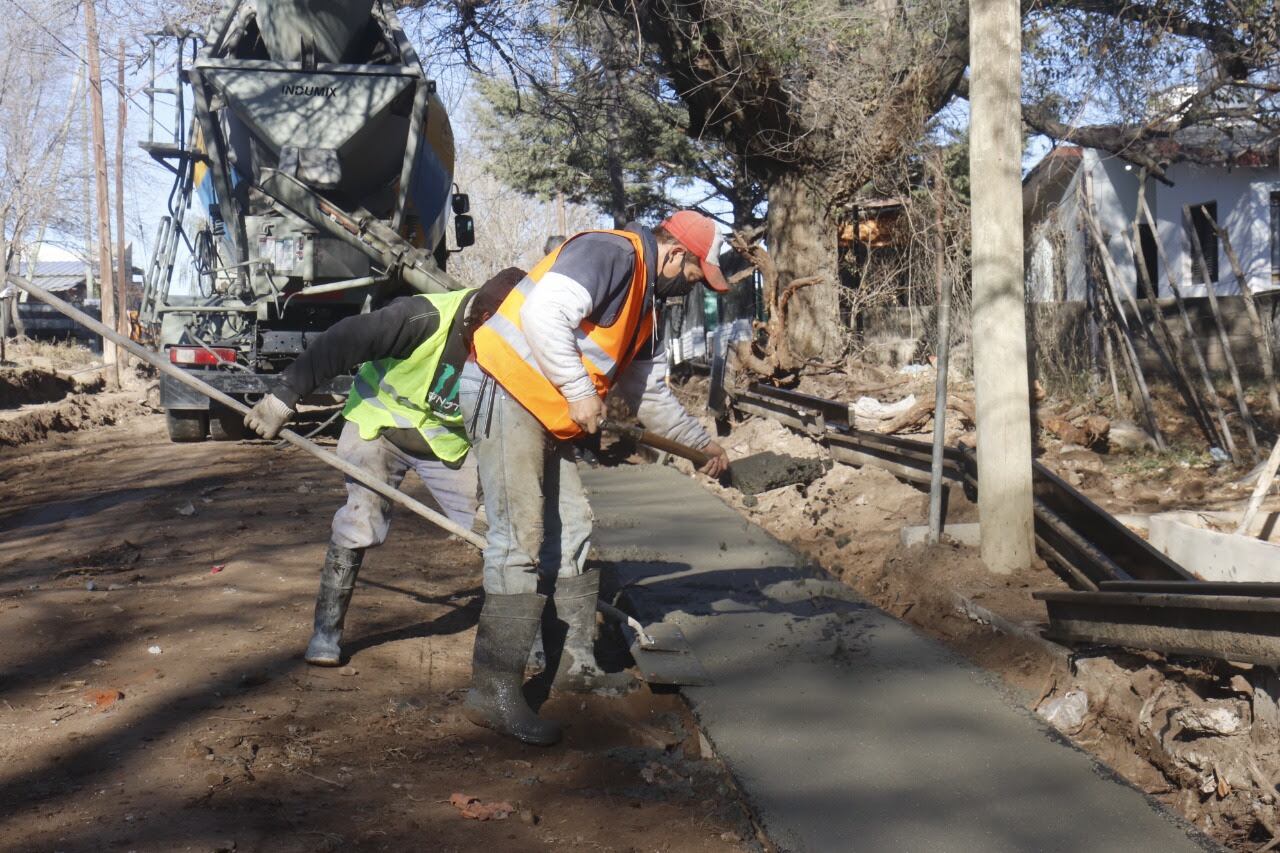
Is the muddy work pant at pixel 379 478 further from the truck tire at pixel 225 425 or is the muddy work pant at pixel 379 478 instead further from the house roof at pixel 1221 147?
the house roof at pixel 1221 147

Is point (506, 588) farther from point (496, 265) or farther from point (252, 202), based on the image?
point (496, 265)

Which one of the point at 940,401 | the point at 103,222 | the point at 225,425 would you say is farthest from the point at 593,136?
the point at 103,222

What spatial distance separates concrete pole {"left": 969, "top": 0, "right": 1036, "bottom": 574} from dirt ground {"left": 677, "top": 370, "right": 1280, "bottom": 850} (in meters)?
0.27

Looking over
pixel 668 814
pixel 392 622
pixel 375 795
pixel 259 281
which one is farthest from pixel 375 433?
pixel 259 281

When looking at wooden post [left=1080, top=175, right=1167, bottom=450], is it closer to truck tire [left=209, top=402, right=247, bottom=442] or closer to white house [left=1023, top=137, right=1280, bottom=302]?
truck tire [left=209, top=402, right=247, bottom=442]

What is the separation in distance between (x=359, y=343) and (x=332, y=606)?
3.86 ft

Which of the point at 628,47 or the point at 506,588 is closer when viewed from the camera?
the point at 506,588

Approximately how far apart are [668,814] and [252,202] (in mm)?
9523

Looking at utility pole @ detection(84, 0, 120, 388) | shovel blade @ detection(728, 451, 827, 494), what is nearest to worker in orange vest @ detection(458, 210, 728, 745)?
shovel blade @ detection(728, 451, 827, 494)

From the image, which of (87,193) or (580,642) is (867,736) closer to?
(580,642)

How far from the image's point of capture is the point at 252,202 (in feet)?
38.6

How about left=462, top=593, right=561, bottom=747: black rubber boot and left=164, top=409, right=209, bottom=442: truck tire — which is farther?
left=164, top=409, right=209, bottom=442: truck tire

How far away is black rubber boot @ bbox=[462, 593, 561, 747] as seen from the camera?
14.4 feet

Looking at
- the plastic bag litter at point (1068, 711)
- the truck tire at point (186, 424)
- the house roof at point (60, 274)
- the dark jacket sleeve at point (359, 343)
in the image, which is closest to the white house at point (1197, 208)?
the truck tire at point (186, 424)
